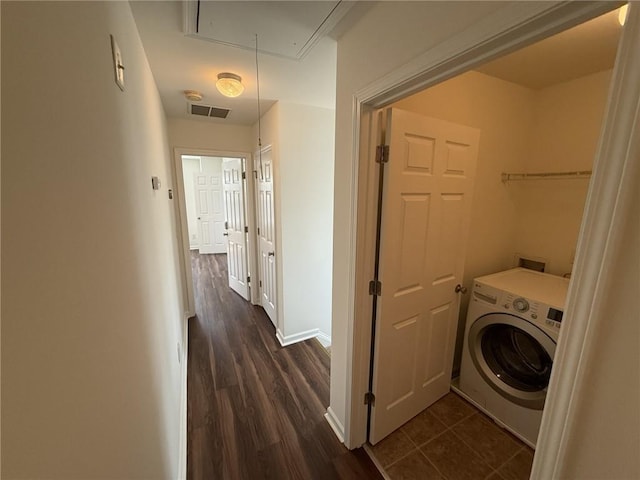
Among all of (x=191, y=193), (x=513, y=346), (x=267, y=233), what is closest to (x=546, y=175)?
(x=513, y=346)

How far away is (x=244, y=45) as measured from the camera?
149 centimetres

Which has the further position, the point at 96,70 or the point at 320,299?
the point at 320,299

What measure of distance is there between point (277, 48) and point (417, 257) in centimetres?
149

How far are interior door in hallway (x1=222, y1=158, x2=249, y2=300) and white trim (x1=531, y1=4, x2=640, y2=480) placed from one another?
11.3 ft

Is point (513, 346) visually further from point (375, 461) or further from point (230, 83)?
point (230, 83)

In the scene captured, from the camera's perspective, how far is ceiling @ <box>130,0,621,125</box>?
3.99 ft

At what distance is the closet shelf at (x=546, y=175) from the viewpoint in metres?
1.88

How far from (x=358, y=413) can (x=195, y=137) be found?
3.25 metres

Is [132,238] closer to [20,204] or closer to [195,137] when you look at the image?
[20,204]

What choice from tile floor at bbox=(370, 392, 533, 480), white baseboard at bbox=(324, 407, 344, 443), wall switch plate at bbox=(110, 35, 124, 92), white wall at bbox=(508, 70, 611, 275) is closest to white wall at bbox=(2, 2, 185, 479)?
wall switch plate at bbox=(110, 35, 124, 92)

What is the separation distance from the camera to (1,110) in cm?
33

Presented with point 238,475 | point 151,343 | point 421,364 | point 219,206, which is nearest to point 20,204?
point 151,343

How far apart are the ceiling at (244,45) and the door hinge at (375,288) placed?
136 cm

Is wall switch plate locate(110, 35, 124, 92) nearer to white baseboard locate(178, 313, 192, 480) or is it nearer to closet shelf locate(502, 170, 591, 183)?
white baseboard locate(178, 313, 192, 480)
